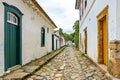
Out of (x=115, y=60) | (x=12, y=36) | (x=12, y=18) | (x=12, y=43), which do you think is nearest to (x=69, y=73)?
(x=115, y=60)

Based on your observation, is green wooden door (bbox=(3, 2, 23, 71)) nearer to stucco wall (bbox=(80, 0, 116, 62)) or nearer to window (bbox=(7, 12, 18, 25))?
window (bbox=(7, 12, 18, 25))

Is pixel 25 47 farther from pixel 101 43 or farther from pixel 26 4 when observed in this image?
pixel 101 43

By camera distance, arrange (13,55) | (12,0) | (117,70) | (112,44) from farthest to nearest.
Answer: (13,55)
(12,0)
(112,44)
(117,70)

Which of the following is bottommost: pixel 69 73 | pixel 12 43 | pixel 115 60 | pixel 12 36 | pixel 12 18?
pixel 69 73

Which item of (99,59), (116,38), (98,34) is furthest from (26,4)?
(116,38)

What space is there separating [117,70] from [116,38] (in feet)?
2.93

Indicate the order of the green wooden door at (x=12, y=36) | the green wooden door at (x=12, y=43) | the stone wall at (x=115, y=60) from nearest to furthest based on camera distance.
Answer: the stone wall at (x=115, y=60) → the green wooden door at (x=12, y=36) → the green wooden door at (x=12, y=43)

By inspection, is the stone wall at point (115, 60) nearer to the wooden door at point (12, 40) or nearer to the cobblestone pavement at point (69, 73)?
the cobblestone pavement at point (69, 73)

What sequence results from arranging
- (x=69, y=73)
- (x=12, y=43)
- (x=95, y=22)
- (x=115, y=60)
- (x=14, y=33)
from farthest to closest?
(x=95, y=22) < (x=14, y=33) < (x=12, y=43) < (x=69, y=73) < (x=115, y=60)

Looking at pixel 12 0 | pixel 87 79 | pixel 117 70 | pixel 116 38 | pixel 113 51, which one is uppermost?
pixel 12 0

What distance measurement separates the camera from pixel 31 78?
522cm

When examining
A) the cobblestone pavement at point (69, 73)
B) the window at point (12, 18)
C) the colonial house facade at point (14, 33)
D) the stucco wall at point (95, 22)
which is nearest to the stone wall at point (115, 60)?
the stucco wall at point (95, 22)

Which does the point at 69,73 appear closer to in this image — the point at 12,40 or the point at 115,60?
the point at 115,60

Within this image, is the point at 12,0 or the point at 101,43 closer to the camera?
the point at 12,0
